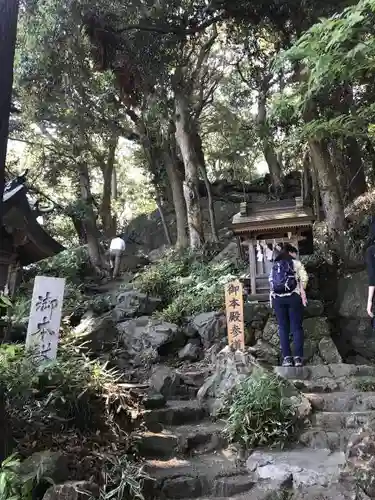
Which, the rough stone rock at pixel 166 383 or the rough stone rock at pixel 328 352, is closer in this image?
the rough stone rock at pixel 166 383

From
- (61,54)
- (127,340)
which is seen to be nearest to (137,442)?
(127,340)

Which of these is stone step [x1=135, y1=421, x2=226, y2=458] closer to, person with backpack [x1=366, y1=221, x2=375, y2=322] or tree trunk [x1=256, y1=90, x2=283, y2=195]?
person with backpack [x1=366, y1=221, x2=375, y2=322]

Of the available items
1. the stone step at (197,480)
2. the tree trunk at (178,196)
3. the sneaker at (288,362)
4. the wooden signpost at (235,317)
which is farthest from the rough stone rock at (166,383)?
the tree trunk at (178,196)

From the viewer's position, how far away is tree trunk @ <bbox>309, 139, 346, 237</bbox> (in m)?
11.5

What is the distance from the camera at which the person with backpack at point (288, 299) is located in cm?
683

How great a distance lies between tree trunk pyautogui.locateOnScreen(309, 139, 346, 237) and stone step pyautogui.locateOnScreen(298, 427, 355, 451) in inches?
284

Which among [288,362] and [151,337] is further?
[151,337]

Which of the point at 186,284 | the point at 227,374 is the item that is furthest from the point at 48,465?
the point at 186,284

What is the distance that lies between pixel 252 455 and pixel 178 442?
2.91 feet

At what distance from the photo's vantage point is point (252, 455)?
185 inches

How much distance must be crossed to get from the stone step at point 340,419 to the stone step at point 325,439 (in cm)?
17

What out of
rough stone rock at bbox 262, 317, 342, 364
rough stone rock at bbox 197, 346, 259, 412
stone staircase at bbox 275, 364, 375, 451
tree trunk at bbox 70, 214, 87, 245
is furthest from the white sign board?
tree trunk at bbox 70, 214, 87, 245

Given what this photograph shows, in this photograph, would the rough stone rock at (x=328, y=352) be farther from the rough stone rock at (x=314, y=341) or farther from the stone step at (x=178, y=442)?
the stone step at (x=178, y=442)

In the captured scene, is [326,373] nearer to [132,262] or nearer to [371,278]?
[371,278]
